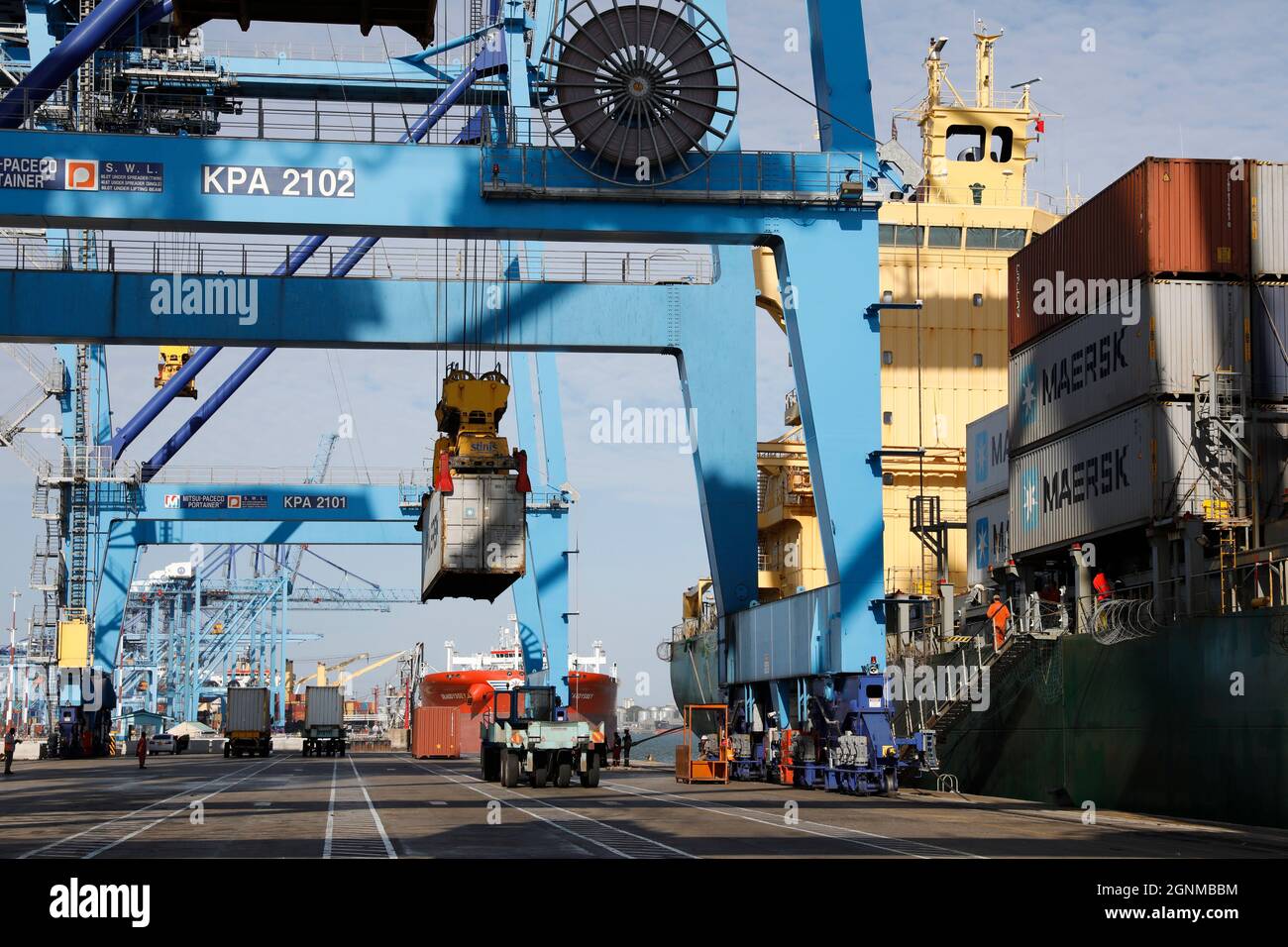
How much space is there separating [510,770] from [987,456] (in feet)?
49.6

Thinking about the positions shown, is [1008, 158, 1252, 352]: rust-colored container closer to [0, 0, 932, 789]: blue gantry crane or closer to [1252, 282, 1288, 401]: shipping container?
[1252, 282, 1288, 401]: shipping container

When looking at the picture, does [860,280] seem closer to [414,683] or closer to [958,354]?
[958,354]

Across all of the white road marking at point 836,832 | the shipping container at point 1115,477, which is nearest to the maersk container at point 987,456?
the shipping container at point 1115,477

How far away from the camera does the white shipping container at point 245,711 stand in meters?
66.8

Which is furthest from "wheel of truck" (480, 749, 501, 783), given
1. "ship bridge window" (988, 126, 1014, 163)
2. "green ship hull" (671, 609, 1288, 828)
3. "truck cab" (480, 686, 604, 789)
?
"ship bridge window" (988, 126, 1014, 163)

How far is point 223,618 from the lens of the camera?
129 metres

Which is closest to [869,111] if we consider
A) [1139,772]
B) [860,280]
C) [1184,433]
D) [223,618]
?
[860,280]

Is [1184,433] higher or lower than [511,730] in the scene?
higher

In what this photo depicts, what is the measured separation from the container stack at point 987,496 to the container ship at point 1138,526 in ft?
0.46

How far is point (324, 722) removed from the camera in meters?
73.1

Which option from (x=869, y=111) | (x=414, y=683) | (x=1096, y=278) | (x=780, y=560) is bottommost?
(x=414, y=683)

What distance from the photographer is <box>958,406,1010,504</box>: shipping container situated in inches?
1432
